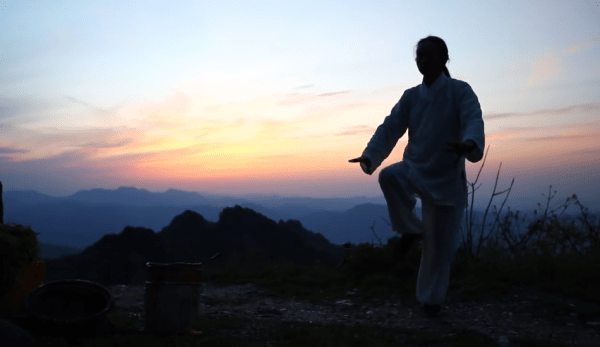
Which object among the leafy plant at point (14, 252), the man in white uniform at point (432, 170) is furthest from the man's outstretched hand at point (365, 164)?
the leafy plant at point (14, 252)

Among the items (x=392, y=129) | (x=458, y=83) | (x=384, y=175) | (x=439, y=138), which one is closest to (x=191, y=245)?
(x=392, y=129)

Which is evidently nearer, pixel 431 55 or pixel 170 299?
pixel 170 299

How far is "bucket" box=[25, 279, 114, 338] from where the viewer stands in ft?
14.3

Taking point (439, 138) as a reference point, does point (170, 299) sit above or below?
below

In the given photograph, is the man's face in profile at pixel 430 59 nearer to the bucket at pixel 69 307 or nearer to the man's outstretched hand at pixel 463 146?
the man's outstretched hand at pixel 463 146

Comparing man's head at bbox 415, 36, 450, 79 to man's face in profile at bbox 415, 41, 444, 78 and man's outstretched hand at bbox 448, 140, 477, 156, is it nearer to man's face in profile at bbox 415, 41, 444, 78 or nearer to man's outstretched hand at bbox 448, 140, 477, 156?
man's face in profile at bbox 415, 41, 444, 78

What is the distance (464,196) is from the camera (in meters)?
6.16

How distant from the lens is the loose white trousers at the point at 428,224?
5.85 meters

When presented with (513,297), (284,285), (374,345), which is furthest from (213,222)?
(374,345)

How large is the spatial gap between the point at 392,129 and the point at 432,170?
0.77 meters

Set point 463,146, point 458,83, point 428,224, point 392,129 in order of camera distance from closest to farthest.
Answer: point 463,146, point 458,83, point 428,224, point 392,129

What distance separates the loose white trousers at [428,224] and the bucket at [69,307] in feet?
9.45

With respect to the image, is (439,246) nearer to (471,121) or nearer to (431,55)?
(471,121)

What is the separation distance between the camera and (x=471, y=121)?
566cm
